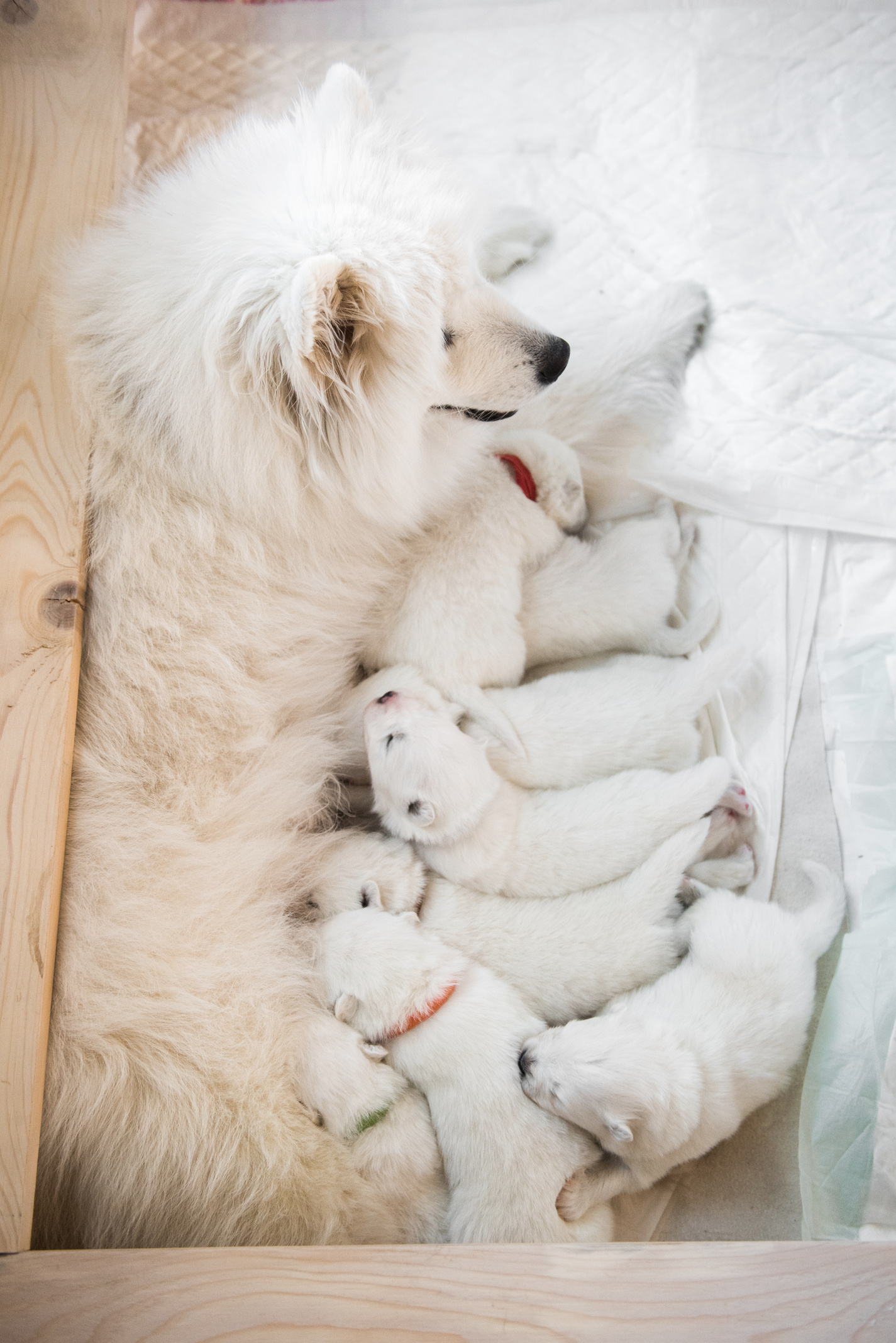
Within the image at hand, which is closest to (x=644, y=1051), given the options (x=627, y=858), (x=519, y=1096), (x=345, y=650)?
(x=519, y=1096)

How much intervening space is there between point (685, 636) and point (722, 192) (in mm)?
1056

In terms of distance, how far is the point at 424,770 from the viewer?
1.35 m

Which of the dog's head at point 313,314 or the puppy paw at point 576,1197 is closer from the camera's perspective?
the dog's head at point 313,314

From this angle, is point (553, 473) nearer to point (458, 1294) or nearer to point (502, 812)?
point (502, 812)

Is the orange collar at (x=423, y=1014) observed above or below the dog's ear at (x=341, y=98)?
below

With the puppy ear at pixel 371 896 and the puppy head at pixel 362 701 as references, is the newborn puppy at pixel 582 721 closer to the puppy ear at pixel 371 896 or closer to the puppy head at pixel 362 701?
the puppy head at pixel 362 701

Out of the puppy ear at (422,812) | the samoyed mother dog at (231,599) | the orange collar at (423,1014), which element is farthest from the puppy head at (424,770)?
the orange collar at (423,1014)

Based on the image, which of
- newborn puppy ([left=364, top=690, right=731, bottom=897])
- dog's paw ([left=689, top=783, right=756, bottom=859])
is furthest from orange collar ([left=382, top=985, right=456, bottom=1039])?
dog's paw ([left=689, top=783, right=756, bottom=859])

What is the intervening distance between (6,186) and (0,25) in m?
0.35

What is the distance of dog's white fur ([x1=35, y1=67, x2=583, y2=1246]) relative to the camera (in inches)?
44.0

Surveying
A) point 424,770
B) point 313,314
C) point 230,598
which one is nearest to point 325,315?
point 313,314

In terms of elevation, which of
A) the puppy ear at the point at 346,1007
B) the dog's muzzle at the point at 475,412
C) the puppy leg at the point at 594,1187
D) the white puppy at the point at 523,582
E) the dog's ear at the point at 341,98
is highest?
the dog's ear at the point at 341,98

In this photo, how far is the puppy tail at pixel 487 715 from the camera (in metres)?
1.48

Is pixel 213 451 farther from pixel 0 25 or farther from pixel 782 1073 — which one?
pixel 782 1073
